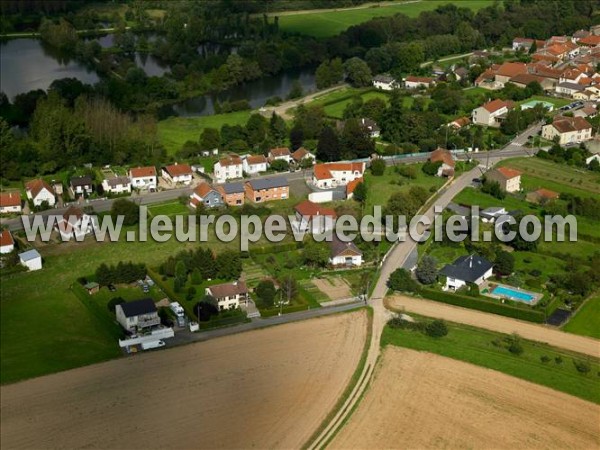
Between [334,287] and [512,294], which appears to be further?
[334,287]

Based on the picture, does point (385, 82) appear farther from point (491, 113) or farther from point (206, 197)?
point (206, 197)

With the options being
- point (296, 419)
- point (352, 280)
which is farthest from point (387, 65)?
point (296, 419)

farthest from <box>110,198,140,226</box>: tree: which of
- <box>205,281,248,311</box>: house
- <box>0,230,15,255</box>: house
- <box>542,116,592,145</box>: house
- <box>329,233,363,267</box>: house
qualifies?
<box>542,116,592,145</box>: house

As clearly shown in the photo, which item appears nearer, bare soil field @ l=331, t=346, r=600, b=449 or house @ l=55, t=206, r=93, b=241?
bare soil field @ l=331, t=346, r=600, b=449

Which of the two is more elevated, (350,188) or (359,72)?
(359,72)

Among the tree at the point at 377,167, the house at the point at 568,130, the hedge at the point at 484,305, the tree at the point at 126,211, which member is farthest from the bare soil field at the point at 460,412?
the house at the point at 568,130

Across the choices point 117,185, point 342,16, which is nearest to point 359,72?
point 342,16

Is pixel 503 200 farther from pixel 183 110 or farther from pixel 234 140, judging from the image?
pixel 183 110

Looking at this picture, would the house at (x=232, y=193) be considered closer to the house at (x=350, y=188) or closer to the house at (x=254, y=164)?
the house at (x=254, y=164)

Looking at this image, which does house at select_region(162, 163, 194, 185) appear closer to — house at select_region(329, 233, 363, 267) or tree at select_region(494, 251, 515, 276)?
house at select_region(329, 233, 363, 267)
